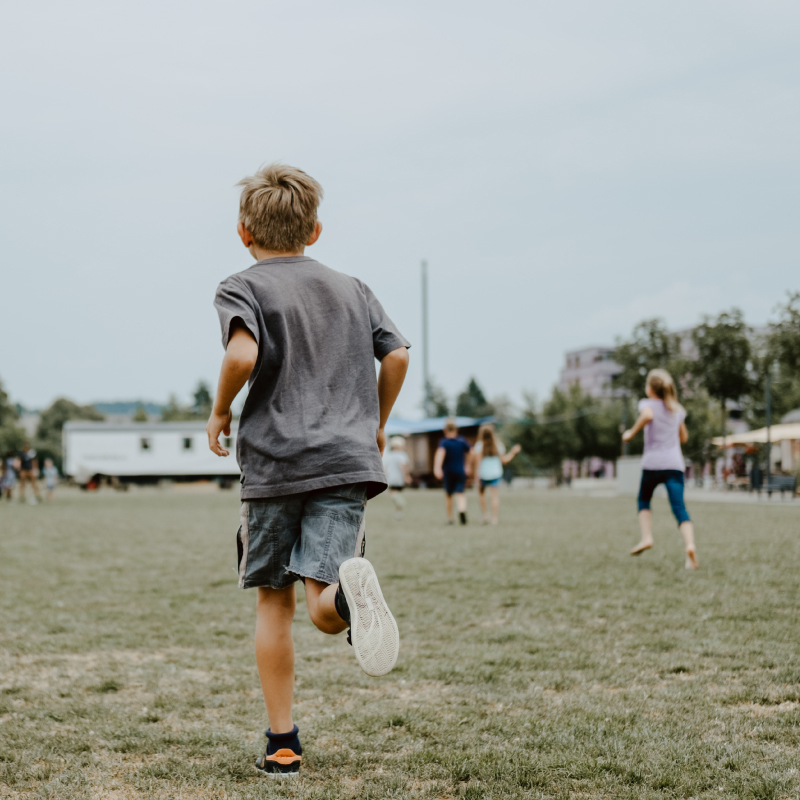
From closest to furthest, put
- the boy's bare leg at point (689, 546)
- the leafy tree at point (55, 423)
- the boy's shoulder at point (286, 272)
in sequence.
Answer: the boy's shoulder at point (286, 272)
the boy's bare leg at point (689, 546)
the leafy tree at point (55, 423)

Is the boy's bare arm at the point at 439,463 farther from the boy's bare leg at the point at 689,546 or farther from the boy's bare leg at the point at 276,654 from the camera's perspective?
the boy's bare leg at the point at 276,654

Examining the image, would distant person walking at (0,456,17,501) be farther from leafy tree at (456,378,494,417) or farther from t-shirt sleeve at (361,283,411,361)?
leafy tree at (456,378,494,417)

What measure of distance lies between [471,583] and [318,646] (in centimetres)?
279

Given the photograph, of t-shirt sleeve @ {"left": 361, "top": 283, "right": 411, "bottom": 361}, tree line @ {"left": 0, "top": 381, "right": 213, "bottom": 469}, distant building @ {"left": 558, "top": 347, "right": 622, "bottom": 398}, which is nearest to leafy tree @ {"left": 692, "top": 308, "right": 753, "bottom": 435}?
t-shirt sleeve @ {"left": 361, "top": 283, "right": 411, "bottom": 361}

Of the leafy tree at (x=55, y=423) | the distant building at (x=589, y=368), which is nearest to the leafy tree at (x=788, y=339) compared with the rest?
the leafy tree at (x=55, y=423)

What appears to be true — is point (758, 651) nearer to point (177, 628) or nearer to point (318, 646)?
point (318, 646)

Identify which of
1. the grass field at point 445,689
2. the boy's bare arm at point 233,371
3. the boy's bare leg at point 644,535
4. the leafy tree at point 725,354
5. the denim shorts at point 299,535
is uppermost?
the leafy tree at point 725,354

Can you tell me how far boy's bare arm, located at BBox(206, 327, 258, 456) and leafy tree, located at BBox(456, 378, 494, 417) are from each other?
9937 cm

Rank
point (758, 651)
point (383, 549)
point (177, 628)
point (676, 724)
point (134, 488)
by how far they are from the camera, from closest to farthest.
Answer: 1. point (676, 724)
2. point (758, 651)
3. point (177, 628)
4. point (383, 549)
5. point (134, 488)

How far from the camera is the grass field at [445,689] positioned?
9.79ft

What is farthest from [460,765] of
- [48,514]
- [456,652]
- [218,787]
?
[48,514]

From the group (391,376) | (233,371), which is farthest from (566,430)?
(233,371)

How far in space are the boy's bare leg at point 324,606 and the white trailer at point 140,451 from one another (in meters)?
47.2

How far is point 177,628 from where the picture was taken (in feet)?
19.6
